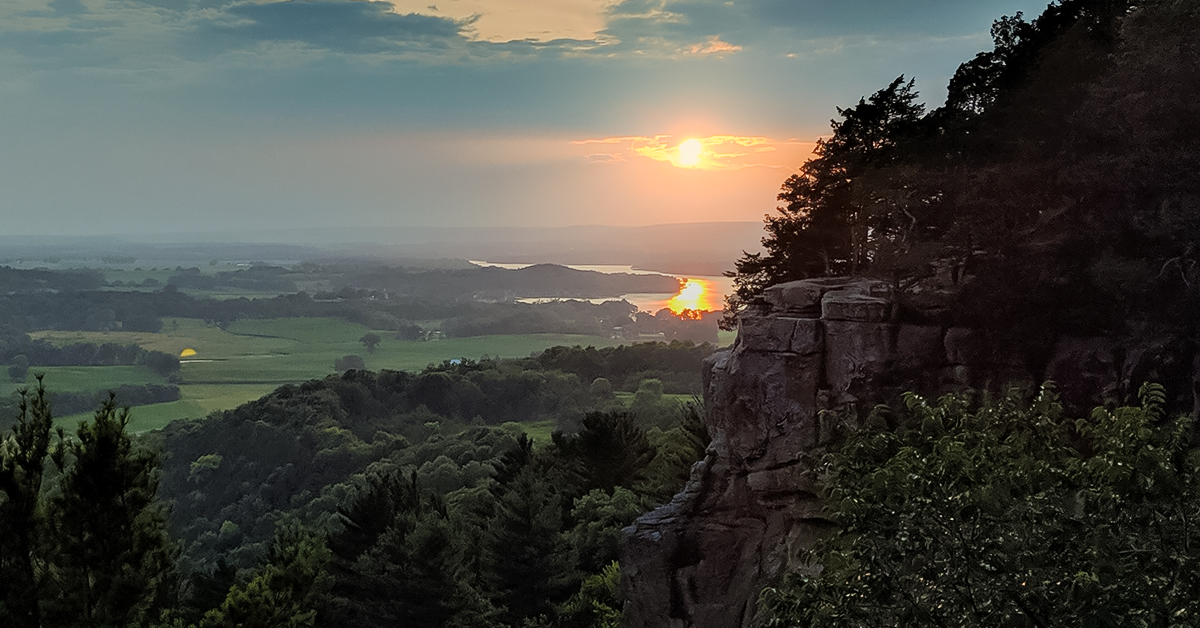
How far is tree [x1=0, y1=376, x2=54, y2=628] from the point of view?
1466 centimetres

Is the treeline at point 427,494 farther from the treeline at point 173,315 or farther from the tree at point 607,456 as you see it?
the treeline at point 173,315

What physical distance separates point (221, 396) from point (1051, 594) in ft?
441

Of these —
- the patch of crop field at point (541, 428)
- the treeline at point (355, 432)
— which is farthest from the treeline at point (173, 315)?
the patch of crop field at point (541, 428)

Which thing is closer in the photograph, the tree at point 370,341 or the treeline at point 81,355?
the treeline at point 81,355

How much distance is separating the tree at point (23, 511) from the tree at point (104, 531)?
24 centimetres

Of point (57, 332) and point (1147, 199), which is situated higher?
point (1147, 199)

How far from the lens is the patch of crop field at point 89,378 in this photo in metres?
127

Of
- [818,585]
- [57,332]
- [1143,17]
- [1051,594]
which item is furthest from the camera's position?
[57,332]

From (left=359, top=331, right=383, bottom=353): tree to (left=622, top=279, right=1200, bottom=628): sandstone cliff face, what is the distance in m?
155

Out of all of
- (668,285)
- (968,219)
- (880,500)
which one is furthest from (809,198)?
(668,285)

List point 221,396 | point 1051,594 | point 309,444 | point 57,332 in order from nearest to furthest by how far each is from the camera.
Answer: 1. point 1051,594
2. point 309,444
3. point 221,396
4. point 57,332

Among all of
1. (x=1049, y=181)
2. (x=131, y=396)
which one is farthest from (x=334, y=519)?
(x=131, y=396)

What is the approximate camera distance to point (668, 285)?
179 m

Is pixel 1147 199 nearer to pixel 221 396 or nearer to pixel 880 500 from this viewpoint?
pixel 880 500
